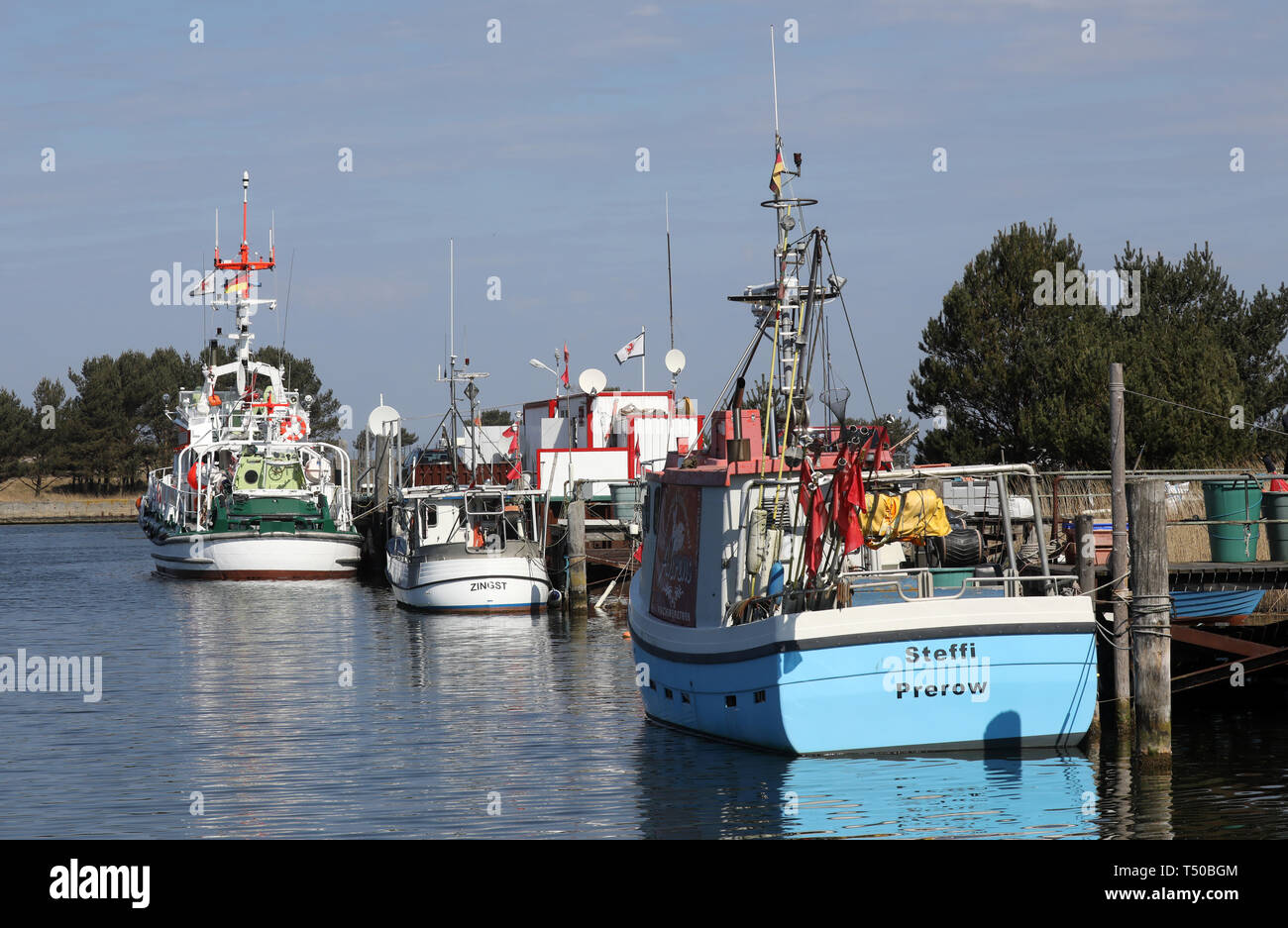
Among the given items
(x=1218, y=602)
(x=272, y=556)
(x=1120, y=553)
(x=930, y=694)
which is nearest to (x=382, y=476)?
(x=272, y=556)

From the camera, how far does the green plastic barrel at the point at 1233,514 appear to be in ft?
76.2

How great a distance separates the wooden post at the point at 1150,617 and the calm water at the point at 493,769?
646 mm

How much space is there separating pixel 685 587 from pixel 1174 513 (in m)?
16.7

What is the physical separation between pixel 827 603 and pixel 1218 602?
747 centimetres

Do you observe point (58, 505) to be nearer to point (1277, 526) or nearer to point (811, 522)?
point (1277, 526)

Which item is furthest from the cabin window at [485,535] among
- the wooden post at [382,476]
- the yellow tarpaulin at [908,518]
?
the yellow tarpaulin at [908,518]

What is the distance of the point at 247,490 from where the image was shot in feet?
180

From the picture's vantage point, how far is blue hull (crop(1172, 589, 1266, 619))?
846 inches

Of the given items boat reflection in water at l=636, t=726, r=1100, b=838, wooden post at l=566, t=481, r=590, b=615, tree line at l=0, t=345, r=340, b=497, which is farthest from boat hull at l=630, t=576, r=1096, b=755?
tree line at l=0, t=345, r=340, b=497

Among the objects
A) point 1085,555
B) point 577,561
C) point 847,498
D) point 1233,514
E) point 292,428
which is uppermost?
point 292,428

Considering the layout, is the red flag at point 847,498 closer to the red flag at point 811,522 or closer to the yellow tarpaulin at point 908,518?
the red flag at point 811,522

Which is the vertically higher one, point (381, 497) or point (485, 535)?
point (381, 497)

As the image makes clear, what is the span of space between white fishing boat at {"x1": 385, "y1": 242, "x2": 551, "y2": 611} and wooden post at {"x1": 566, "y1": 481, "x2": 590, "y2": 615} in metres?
1.49
